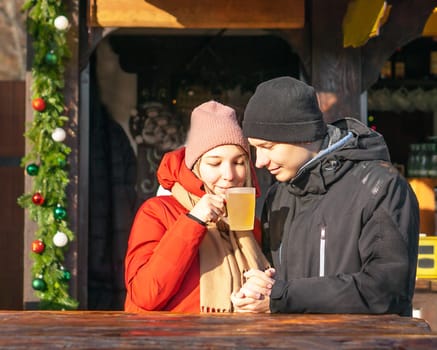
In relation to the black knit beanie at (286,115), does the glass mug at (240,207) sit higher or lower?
lower

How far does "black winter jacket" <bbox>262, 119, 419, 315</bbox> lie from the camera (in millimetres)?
2889

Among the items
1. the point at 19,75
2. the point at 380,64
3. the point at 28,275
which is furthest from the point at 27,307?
the point at 380,64

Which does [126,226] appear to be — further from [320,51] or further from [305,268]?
[305,268]

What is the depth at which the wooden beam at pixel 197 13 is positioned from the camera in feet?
22.1

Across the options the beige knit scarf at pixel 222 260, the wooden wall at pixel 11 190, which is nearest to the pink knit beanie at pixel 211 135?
the beige knit scarf at pixel 222 260

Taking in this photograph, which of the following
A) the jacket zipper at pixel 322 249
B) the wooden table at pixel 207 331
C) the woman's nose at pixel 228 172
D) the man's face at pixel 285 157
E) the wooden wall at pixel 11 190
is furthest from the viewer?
the wooden wall at pixel 11 190

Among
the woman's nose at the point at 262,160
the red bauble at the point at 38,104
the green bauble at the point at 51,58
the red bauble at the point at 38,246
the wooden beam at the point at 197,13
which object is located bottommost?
the red bauble at the point at 38,246

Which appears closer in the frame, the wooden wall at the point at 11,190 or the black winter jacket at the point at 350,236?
the black winter jacket at the point at 350,236

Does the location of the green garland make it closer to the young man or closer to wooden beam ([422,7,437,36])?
wooden beam ([422,7,437,36])

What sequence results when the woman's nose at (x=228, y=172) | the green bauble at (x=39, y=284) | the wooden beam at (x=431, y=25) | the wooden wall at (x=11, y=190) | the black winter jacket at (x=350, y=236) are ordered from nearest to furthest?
the black winter jacket at (x=350, y=236) < the woman's nose at (x=228, y=172) < the green bauble at (x=39, y=284) < the wooden beam at (x=431, y=25) < the wooden wall at (x=11, y=190)

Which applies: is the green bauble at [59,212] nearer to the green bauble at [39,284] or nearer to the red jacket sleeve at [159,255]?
the green bauble at [39,284]

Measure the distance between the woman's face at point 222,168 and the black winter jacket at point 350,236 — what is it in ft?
1.02

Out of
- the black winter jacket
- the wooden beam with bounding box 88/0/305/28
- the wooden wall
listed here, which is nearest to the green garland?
the wooden beam with bounding box 88/0/305/28

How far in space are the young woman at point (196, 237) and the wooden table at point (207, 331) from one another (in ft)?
1.65
